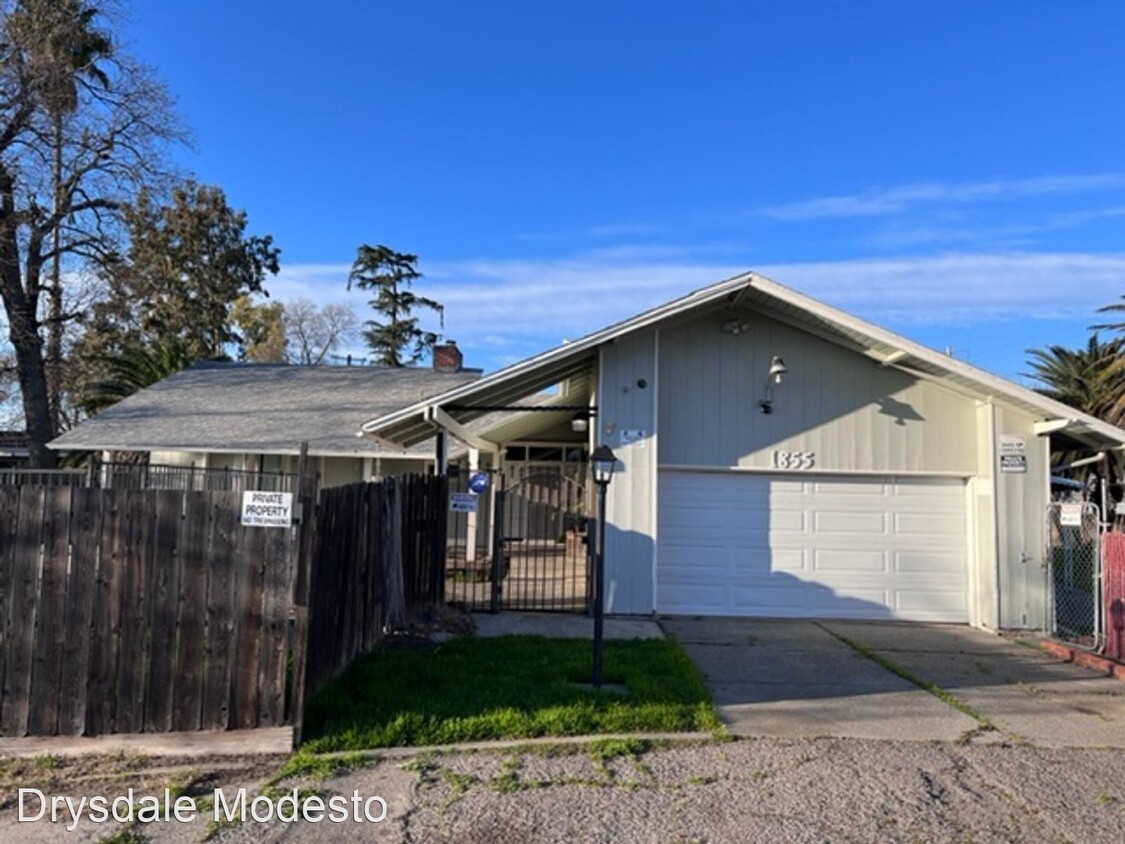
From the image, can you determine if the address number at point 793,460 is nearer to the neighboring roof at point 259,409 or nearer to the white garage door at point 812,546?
the white garage door at point 812,546

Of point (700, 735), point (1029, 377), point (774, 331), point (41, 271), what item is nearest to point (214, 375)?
point (41, 271)

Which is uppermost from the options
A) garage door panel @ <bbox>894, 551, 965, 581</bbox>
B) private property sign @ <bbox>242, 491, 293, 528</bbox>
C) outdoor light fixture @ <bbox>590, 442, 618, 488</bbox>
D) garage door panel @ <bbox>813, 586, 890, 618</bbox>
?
outdoor light fixture @ <bbox>590, 442, 618, 488</bbox>

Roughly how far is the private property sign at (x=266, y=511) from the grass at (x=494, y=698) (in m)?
1.41

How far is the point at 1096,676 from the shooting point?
755 cm

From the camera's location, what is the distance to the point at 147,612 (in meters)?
5.14

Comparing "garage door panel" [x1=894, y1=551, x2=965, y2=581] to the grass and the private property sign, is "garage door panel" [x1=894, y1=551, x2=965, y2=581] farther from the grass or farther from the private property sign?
the private property sign

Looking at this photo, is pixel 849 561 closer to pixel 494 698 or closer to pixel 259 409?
pixel 494 698

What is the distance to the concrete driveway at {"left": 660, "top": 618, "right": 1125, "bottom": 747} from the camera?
5.76 metres

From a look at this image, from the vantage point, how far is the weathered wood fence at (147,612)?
505cm

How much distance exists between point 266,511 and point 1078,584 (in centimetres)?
1278

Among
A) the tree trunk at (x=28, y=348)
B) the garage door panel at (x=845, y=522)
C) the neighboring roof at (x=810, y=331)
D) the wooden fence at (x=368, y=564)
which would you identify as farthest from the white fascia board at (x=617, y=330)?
the tree trunk at (x=28, y=348)

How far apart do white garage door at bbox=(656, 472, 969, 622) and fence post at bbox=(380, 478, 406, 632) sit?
12.3 feet

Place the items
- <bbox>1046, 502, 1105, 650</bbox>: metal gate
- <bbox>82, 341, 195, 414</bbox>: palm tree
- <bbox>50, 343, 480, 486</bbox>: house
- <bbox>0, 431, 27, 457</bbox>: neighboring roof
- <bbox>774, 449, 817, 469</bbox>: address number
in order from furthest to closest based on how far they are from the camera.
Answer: <bbox>0, 431, 27, 457</bbox>: neighboring roof < <bbox>82, 341, 195, 414</bbox>: palm tree < <bbox>50, 343, 480, 486</bbox>: house < <bbox>774, 449, 817, 469</bbox>: address number < <bbox>1046, 502, 1105, 650</bbox>: metal gate

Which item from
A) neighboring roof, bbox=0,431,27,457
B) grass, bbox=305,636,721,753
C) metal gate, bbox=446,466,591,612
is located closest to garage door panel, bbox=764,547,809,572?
metal gate, bbox=446,466,591,612
